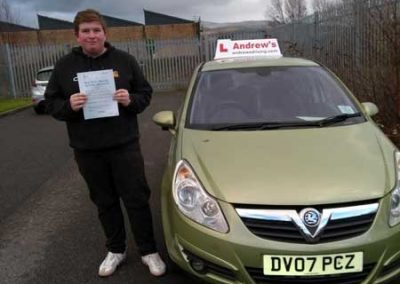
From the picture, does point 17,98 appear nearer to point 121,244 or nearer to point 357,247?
point 121,244

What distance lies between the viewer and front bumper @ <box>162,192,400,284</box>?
104 inches

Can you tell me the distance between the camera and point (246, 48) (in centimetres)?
605

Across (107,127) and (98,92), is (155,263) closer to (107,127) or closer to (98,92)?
(107,127)

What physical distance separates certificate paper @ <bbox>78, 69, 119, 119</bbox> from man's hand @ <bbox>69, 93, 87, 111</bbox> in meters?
0.04

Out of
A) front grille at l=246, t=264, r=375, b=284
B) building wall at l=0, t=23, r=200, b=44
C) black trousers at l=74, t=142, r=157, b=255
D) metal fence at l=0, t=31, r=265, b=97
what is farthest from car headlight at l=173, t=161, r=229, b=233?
building wall at l=0, t=23, r=200, b=44

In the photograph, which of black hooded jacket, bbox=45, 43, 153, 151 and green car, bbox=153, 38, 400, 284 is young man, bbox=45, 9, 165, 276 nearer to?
black hooded jacket, bbox=45, 43, 153, 151

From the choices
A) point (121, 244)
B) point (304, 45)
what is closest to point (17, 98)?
point (304, 45)

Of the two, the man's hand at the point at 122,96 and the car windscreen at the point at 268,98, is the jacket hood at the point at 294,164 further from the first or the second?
the man's hand at the point at 122,96

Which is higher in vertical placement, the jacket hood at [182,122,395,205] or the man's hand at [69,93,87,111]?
the man's hand at [69,93,87,111]

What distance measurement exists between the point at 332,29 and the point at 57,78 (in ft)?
26.1

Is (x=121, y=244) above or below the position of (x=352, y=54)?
below

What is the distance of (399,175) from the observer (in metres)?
2.99

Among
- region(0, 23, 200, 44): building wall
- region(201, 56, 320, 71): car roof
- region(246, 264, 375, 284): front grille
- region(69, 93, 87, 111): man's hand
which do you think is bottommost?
region(246, 264, 375, 284): front grille

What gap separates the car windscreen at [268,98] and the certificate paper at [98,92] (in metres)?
0.69
